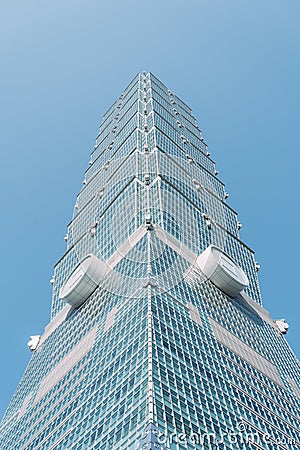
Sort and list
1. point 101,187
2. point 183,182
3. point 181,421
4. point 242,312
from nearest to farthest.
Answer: point 181,421 → point 242,312 → point 183,182 → point 101,187

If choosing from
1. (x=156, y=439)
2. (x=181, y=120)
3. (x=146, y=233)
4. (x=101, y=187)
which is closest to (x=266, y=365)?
(x=146, y=233)

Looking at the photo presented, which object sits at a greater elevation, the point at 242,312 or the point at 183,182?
the point at 183,182

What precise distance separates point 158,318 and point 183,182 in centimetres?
5515

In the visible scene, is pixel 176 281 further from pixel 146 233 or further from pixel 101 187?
pixel 101 187

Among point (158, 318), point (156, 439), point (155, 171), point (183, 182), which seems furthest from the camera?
point (183, 182)

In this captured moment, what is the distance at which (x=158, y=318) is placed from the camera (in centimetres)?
6869

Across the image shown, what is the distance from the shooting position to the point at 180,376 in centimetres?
6159

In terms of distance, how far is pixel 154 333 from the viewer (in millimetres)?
65000

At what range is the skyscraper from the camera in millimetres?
58500

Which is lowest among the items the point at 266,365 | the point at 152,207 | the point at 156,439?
the point at 156,439

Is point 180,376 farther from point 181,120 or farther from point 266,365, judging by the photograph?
point 181,120

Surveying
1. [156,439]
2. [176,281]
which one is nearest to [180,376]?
[156,439]

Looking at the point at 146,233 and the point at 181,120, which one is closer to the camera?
the point at 146,233

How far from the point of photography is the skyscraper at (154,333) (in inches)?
2303
